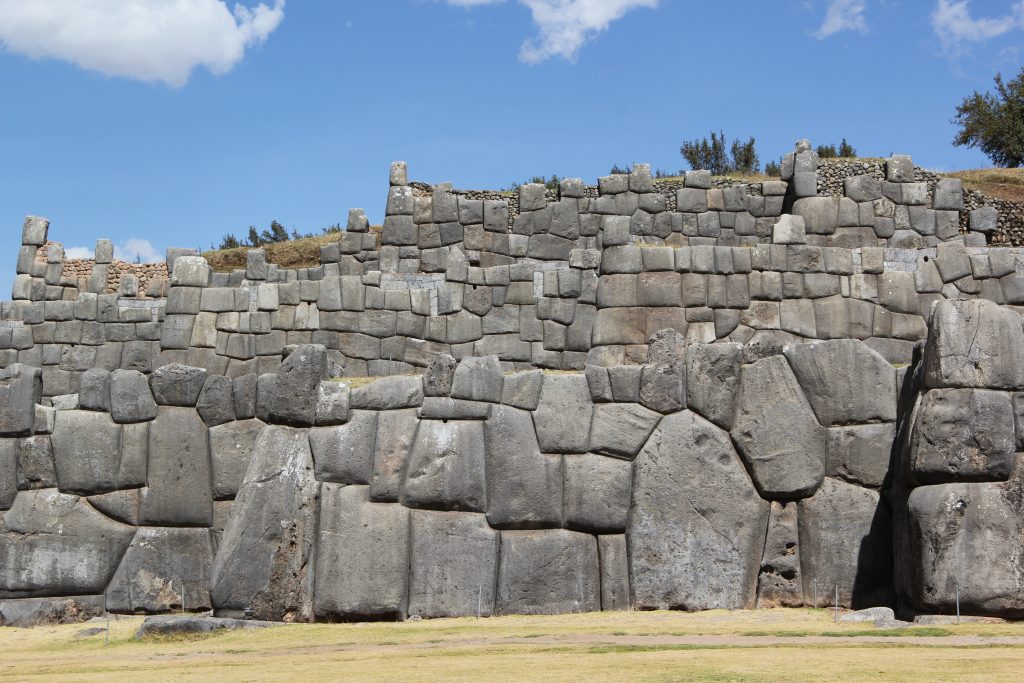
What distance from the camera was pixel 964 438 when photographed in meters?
9.45

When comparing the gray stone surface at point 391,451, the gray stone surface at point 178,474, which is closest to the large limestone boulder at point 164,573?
the gray stone surface at point 178,474

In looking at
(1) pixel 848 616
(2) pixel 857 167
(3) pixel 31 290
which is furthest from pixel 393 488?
(2) pixel 857 167

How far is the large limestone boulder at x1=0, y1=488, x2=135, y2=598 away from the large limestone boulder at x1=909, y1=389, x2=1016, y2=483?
665cm

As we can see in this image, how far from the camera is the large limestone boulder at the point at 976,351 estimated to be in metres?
9.67

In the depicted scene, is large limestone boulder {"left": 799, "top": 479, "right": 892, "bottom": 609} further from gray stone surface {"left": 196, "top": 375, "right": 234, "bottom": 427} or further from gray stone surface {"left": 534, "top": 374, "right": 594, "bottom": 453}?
gray stone surface {"left": 196, "top": 375, "right": 234, "bottom": 427}

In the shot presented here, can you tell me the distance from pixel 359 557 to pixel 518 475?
1.46 meters

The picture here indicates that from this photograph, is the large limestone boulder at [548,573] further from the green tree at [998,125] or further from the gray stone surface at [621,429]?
the green tree at [998,125]

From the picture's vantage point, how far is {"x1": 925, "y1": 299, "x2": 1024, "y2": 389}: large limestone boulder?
967 centimetres

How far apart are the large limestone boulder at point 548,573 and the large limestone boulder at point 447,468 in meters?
0.46

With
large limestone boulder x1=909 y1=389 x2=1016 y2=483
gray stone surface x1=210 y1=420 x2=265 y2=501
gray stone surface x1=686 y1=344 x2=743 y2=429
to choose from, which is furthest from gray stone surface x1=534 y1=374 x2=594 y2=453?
large limestone boulder x1=909 y1=389 x2=1016 y2=483

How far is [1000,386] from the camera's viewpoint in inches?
380

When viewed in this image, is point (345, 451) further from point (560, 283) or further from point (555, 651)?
point (560, 283)

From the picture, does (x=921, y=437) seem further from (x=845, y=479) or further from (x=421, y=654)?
(x=421, y=654)

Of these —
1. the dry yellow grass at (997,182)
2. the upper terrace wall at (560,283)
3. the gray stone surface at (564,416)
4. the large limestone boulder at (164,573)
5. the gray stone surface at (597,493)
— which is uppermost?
the dry yellow grass at (997,182)
